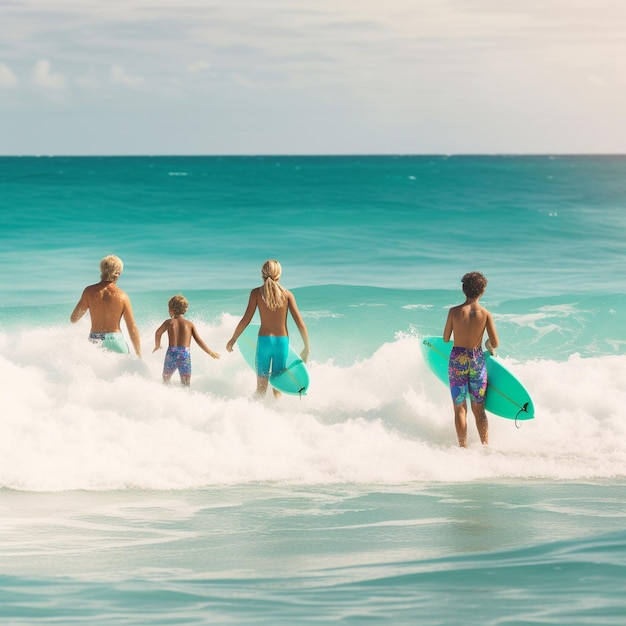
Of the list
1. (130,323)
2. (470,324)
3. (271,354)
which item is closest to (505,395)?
(470,324)

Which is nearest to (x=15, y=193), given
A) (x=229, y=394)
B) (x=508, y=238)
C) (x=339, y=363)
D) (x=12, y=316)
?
(x=508, y=238)

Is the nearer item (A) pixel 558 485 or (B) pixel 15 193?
(A) pixel 558 485

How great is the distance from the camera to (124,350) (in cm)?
851

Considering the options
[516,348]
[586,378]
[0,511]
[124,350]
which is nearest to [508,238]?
[516,348]

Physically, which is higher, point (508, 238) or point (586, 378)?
point (508, 238)

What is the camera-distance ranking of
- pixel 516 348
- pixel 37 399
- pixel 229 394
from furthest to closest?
pixel 516 348, pixel 229 394, pixel 37 399

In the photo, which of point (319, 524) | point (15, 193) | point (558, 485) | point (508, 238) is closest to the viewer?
point (319, 524)

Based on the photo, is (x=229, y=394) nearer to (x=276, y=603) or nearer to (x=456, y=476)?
(x=456, y=476)

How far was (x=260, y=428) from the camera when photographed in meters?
7.95

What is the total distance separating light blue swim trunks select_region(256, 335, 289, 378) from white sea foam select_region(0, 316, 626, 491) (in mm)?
342

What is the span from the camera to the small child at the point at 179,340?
8.36 m

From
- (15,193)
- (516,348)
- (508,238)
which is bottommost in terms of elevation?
(516,348)

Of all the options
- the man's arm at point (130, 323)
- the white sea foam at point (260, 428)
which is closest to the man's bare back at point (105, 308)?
the man's arm at point (130, 323)

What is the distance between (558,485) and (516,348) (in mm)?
7079
